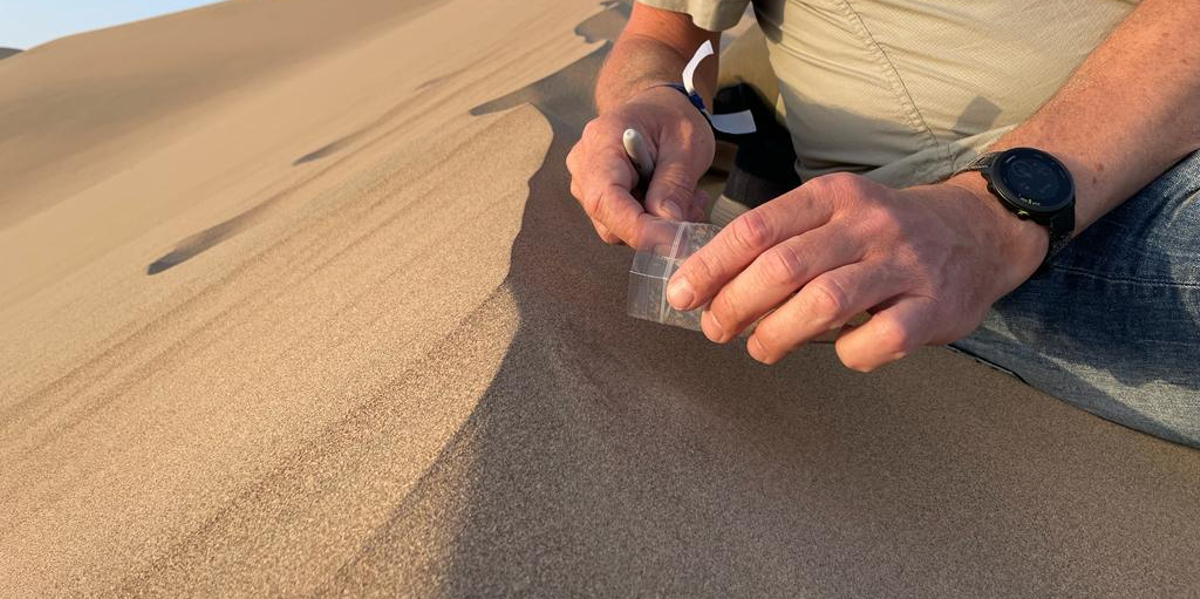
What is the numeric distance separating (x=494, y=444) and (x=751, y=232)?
0.36 m

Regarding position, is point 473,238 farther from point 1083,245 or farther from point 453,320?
point 1083,245

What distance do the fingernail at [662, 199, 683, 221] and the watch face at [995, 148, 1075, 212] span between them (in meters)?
0.39

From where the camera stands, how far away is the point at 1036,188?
98 centimetres

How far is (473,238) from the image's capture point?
4.68 ft

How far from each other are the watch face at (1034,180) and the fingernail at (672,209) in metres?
0.39

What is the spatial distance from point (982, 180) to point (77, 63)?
35.5 feet

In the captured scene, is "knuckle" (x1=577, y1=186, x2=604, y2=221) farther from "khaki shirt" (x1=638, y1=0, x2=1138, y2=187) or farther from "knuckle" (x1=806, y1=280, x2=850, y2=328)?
"khaki shirt" (x1=638, y1=0, x2=1138, y2=187)

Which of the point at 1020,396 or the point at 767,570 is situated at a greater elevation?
the point at 767,570

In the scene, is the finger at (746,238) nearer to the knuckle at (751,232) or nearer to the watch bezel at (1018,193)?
the knuckle at (751,232)

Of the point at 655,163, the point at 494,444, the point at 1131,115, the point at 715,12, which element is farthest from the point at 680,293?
the point at 715,12

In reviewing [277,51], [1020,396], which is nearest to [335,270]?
[1020,396]

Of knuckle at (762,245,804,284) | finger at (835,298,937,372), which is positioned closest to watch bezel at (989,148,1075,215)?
finger at (835,298,937,372)

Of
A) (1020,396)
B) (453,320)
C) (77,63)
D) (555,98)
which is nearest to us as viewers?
(453,320)

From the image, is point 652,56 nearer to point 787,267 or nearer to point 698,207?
point 698,207
